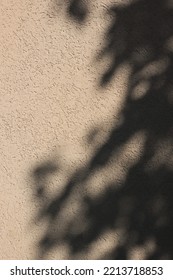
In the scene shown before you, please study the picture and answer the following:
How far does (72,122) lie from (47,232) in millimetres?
798

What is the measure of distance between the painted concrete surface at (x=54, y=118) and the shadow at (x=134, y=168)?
2 centimetres

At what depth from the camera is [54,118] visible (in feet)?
10.4

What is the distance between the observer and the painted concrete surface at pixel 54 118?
3086 mm

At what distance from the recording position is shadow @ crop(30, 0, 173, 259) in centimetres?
302

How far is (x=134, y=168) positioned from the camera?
3.16 m

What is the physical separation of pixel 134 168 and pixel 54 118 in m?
0.63

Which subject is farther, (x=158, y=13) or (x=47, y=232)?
(x=47, y=232)

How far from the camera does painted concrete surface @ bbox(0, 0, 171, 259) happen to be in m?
3.09

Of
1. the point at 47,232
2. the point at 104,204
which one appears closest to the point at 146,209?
the point at 104,204

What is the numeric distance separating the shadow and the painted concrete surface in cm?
2

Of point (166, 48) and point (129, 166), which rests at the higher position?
point (166, 48)
